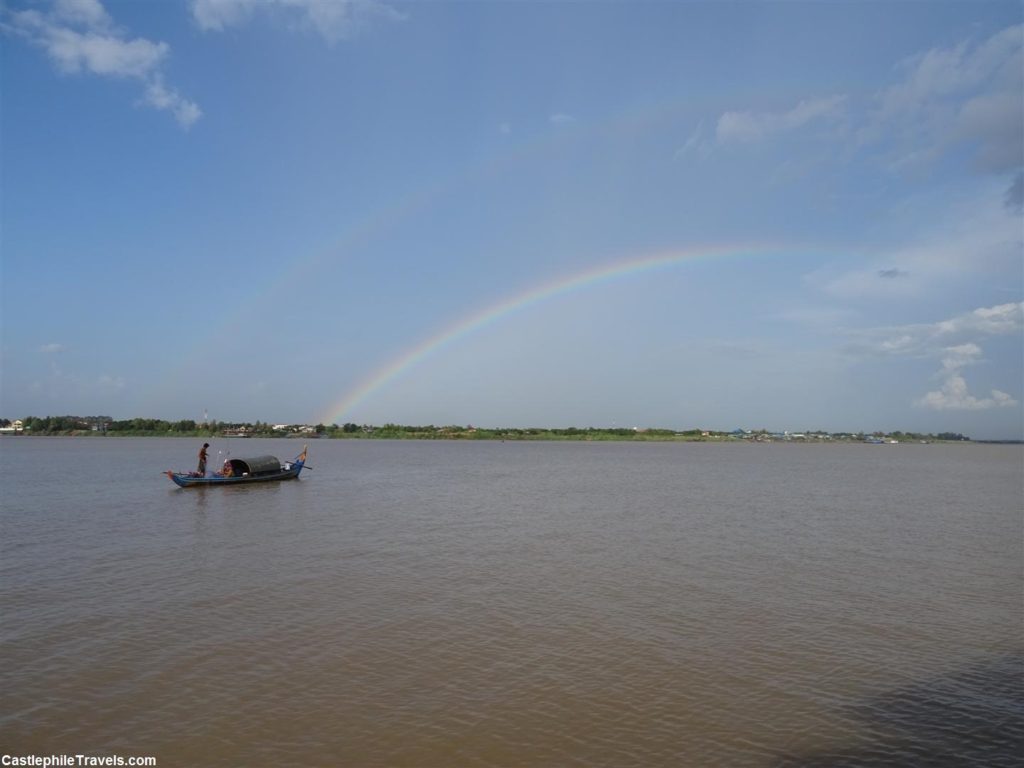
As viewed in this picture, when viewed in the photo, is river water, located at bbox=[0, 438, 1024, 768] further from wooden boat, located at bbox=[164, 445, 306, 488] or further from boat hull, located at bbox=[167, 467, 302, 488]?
wooden boat, located at bbox=[164, 445, 306, 488]

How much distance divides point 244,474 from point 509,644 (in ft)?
109

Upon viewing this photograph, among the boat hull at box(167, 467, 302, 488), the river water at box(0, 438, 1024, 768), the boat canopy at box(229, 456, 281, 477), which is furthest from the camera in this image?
the boat canopy at box(229, 456, 281, 477)

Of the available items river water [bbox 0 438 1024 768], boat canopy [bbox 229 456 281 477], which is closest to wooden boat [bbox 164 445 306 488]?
boat canopy [bbox 229 456 281 477]

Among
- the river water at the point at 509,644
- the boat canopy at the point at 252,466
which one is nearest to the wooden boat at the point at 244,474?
the boat canopy at the point at 252,466

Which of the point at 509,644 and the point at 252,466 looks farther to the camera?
the point at 252,466

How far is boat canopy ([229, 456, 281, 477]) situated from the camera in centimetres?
4019

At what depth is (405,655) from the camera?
10.8 meters

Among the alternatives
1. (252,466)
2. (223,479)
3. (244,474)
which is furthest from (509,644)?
(252,466)

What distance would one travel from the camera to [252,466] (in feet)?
134

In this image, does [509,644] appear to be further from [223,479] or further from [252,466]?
[252,466]

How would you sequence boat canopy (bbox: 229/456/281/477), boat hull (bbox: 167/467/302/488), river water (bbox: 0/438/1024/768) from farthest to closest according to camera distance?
boat canopy (bbox: 229/456/281/477), boat hull (bbox: 167/467/302/488), river water (bbox: 0/438/1024/768)

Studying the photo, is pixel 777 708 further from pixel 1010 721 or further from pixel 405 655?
pixel 405 655

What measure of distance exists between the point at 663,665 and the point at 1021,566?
48.4ft

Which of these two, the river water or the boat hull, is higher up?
the boat hull
